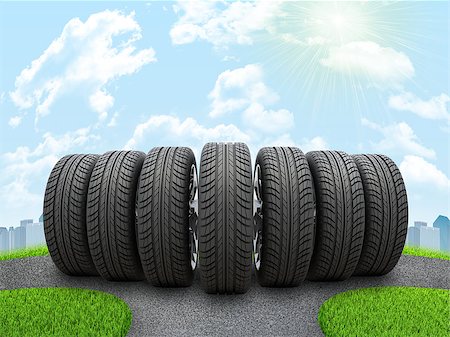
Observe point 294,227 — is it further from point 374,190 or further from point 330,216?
point 374,190

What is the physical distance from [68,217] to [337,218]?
3.59m

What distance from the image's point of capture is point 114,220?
6387 mm

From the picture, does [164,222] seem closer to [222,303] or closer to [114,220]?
[114,220]

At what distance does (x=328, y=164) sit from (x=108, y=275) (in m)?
3.34

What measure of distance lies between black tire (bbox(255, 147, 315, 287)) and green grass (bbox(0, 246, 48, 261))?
4966mm

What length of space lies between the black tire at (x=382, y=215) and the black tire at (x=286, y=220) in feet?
3.36

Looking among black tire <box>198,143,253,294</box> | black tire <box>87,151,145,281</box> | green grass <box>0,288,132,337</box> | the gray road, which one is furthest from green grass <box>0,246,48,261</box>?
black tire <box>198,143,253,294</box>

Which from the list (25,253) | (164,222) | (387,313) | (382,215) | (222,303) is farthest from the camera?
(25,253)

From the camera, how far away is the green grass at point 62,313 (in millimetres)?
5091

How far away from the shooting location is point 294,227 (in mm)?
5945

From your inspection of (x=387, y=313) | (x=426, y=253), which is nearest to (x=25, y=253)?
(x=387, y=313)

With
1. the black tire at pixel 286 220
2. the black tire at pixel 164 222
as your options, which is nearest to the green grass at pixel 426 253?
the black tire at pixel 286 220

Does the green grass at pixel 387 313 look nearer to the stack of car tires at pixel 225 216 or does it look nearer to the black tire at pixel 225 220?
the stack of car tires at pixel 225 216

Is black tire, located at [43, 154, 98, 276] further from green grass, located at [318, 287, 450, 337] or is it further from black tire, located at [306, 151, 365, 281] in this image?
green grass, located at [318, 287, 450, 337]
